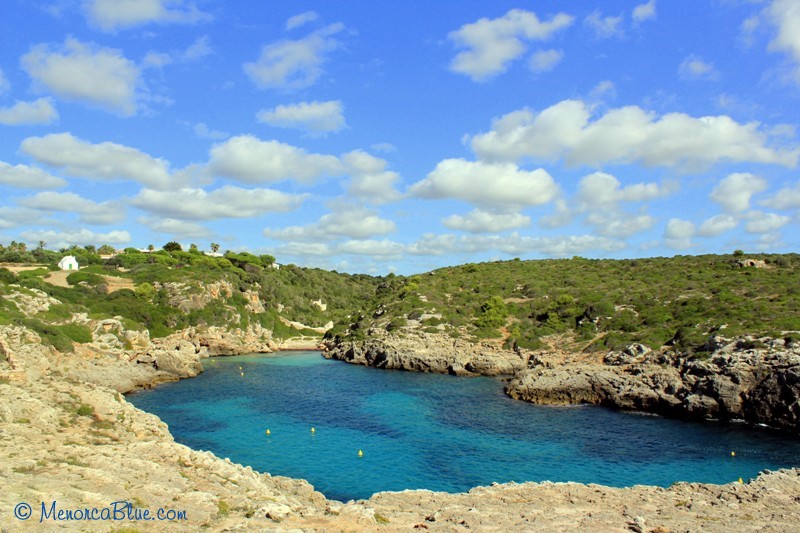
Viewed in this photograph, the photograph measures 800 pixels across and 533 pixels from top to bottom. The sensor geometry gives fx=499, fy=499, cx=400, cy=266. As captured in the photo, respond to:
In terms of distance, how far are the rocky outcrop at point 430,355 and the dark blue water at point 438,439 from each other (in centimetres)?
956

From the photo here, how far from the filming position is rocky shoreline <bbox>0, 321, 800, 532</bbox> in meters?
18.0

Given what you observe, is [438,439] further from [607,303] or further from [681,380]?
[607,303]

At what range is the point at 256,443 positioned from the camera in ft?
131

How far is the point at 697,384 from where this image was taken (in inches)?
1982

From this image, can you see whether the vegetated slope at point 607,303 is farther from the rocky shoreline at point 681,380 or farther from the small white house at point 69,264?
the small white house at point 69,264

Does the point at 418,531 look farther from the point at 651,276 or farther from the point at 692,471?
the point at 651,276

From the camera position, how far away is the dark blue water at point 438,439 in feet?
110

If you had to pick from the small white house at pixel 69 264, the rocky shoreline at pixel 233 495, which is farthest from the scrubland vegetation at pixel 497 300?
the rocky shoreline at pixel 233 495

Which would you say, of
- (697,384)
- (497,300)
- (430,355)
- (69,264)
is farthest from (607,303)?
(69,264)

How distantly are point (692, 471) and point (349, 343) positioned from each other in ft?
214

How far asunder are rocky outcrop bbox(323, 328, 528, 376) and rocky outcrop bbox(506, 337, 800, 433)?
1163 centimetres

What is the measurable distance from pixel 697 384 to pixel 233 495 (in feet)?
155

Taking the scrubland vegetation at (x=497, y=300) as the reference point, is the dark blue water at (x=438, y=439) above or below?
below

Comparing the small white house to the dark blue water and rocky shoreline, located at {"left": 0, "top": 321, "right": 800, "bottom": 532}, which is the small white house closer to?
the dark blue water
